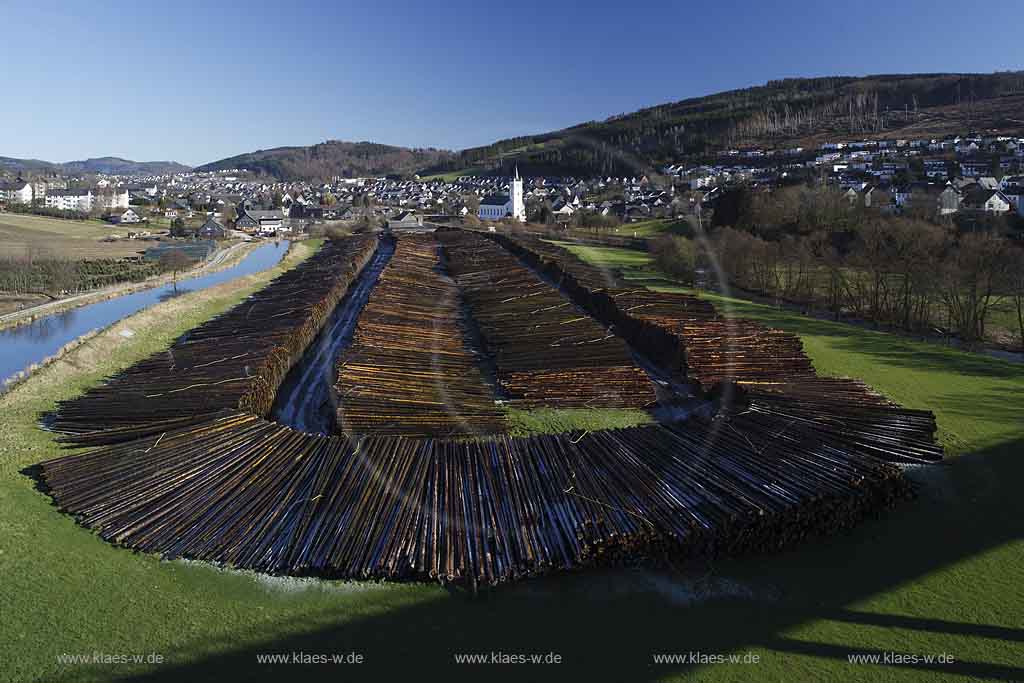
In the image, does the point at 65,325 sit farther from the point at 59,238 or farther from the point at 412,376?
the point at 59,238

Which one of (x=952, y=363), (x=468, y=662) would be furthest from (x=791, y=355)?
(x=468, y=662)

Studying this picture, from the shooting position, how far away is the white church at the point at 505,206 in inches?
2847

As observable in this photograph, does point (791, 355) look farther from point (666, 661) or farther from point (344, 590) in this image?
point (344, 590)

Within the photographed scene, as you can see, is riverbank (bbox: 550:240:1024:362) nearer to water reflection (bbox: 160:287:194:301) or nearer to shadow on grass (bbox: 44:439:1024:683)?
shadow on grass (bbox: 44:439:1024:683)

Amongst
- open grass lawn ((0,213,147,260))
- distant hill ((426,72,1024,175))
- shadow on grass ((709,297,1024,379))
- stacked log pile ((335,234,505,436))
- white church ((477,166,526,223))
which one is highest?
distant hill ((426,72,1024,175))

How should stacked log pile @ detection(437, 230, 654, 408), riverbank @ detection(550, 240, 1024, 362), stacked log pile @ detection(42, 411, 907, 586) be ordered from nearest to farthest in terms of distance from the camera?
stacked log pile @ detection(42, 411, 907, 586)
stacked log pile @ detection(437, 230, 654, 408)
riverbank @ detection(550, 240, 1024, 362)

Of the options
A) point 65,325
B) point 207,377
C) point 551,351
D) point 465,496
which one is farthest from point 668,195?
point 465,496

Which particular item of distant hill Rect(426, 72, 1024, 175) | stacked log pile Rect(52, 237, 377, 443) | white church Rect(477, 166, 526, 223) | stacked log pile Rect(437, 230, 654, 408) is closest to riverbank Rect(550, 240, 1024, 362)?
stacked log pile Rect(437, 230, 654, 408)

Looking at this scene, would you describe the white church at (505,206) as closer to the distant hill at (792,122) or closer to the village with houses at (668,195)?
the village with houses at (668,195)

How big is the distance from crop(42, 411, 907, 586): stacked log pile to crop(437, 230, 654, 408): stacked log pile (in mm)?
3205

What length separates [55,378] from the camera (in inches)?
586

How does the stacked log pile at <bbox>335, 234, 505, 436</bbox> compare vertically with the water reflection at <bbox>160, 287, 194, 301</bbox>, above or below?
below

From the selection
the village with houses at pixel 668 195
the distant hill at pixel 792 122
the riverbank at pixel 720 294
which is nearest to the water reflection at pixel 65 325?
the riverbank at pixel 720 294

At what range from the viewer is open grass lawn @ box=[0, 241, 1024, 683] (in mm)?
6035
